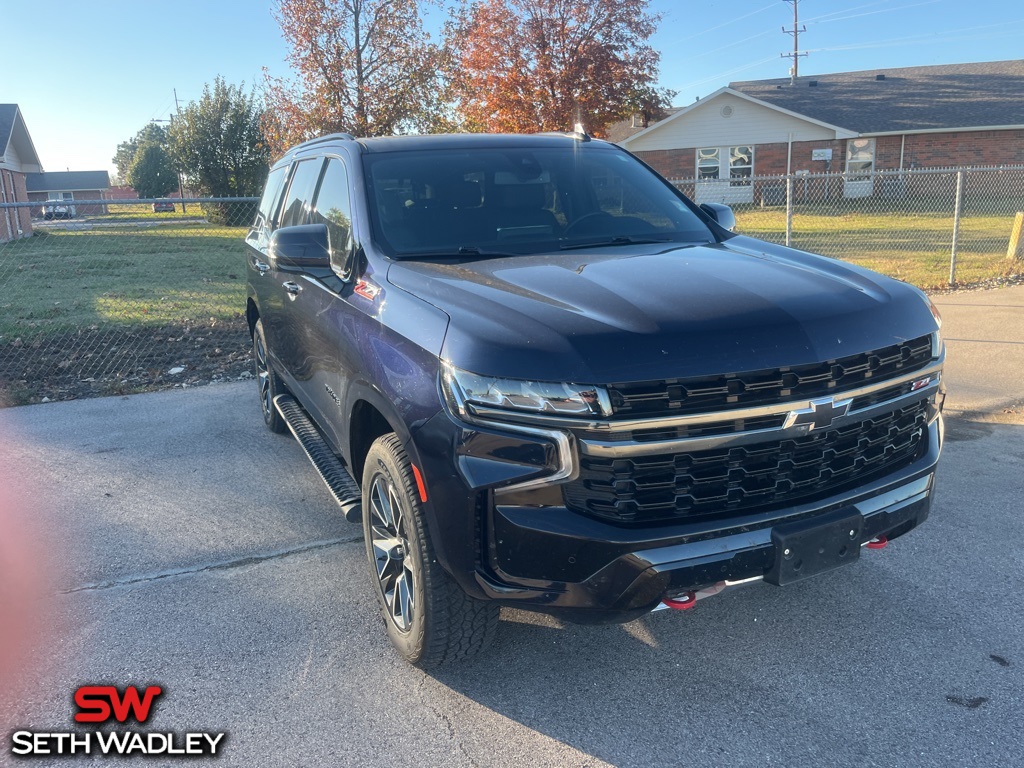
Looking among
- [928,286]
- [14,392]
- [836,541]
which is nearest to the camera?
[836,541]

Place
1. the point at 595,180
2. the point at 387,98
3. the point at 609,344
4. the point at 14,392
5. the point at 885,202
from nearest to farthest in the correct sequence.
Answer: the point at 609,344 < the point at 595,180 < the point at 14,392 < the point at 387,98 < the point at 885,202

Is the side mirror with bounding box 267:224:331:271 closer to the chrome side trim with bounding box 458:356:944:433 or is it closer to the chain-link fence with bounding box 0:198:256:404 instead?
the chrome side trim with bounding box 458:356:944:433

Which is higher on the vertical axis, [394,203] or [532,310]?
[394,203]

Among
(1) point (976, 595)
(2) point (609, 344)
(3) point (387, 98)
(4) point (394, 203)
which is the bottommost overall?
(1) point (976, 595)

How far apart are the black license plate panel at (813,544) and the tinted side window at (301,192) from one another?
319cm

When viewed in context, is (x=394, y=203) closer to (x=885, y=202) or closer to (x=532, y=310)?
(x=532, y=310)

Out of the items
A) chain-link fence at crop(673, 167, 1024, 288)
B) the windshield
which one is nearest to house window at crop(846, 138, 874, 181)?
chain-link fence at crop(673, 167, 1024, 288)

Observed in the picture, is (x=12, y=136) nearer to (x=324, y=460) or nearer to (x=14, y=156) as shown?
(x=14, y=156)

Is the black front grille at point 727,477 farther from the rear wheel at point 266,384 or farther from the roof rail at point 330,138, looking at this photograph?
the rear wheel at point 266,384

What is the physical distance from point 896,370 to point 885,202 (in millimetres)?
28816

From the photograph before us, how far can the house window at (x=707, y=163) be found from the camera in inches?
1289

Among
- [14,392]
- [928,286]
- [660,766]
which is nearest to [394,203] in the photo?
[660,766]

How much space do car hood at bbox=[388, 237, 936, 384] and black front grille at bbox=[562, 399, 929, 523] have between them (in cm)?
27

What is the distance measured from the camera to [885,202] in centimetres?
2862
